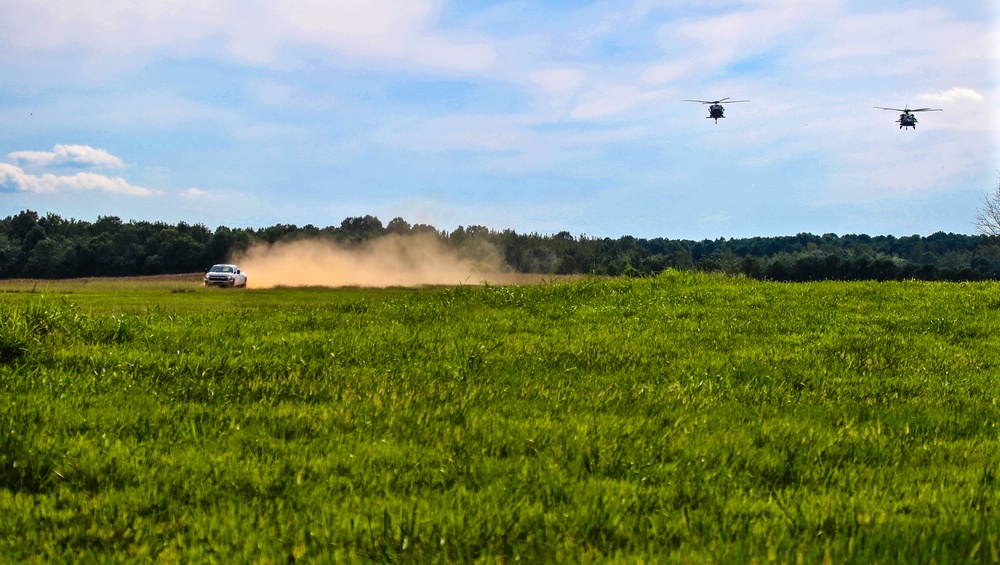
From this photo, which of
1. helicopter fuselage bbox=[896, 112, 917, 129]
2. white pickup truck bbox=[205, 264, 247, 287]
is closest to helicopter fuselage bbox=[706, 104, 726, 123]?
helicopter fuselage bbox=[896, 112, 917, 129]

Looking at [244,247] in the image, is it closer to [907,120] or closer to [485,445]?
[907,120]

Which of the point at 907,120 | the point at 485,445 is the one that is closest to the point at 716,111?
the point at 907,120

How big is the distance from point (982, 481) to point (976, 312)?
39.8ft

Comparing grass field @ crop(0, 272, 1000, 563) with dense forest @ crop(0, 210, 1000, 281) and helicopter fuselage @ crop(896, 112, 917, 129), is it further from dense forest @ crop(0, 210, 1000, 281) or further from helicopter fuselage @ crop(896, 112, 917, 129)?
dense forest @ crop(0, 210, 1000, 281)

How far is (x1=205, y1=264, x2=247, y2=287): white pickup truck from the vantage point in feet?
209

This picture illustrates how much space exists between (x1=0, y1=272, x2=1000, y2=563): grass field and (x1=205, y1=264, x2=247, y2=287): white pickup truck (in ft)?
175

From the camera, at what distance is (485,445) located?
6824mm

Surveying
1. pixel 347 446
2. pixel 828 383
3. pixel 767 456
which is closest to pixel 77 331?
pixel 347 446

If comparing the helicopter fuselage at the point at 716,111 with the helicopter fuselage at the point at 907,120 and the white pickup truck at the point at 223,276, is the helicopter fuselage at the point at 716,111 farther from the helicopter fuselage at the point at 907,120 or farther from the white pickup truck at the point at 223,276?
the white pickup truck at the point at 223,276

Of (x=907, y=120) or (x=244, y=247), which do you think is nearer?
(x=907, y=120)

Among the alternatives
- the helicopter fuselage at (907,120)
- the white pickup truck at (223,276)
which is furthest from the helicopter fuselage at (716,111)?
the white pickup truck at (223,276)

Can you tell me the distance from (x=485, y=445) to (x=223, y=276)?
61.6m

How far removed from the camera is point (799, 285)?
2177 cm

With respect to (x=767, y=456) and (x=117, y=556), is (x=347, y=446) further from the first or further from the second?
(x=767, y=456)
